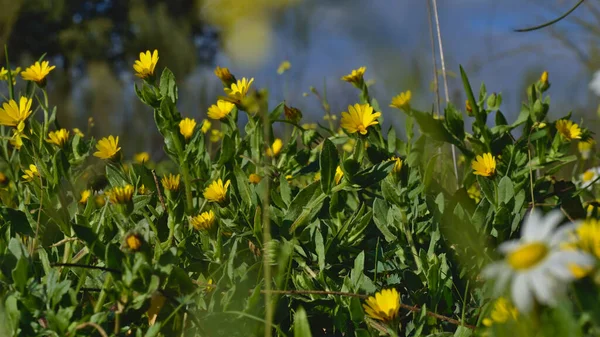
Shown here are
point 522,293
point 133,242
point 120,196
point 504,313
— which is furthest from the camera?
point 120,196

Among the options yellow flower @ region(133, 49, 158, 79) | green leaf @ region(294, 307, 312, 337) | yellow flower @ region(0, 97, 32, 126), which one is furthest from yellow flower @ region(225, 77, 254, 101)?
green leaf @ region(294, 307, 312, 337)

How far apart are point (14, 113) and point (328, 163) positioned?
59 centimetres

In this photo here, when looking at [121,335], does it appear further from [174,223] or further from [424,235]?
[424,235]

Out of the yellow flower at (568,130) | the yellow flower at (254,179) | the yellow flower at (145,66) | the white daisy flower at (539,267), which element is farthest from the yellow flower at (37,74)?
the white daisy flower at (539,267)

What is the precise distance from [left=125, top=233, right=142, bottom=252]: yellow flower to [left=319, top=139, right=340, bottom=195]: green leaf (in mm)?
403

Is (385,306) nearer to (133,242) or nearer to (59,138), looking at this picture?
(133,242)

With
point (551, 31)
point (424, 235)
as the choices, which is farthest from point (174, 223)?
point (551, 31)

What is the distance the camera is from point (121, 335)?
104 cm

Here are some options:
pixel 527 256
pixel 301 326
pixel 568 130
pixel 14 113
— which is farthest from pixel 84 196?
pixel 527 256

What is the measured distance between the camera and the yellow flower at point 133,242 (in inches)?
33.9

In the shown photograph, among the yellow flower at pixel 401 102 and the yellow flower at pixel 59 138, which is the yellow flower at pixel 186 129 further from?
the yellow flower at pixel 401 102

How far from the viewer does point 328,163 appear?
3.91 ft

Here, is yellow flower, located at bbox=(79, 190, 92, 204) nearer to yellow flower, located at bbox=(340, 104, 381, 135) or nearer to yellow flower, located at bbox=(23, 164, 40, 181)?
yellow flower, located at bbox=(23, 164, 40, 181)

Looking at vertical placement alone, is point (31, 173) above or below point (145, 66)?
below
